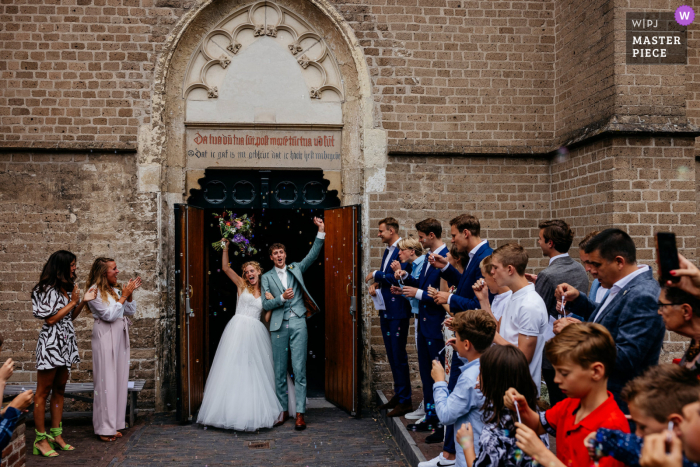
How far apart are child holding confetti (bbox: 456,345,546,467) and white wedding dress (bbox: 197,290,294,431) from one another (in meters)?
4.45

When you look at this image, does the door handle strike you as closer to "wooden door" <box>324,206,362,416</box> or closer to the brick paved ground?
the brick paved ground

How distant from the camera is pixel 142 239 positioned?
805cm

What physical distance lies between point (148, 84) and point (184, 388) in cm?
428

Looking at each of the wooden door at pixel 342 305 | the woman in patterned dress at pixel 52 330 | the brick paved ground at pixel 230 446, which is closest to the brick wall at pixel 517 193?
the wooden door at pixel 342 305

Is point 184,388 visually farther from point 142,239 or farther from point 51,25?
point 51,25

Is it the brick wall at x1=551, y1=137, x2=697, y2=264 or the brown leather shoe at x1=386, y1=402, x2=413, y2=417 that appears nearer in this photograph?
the brown leather shoe at x1=386, y1=402, x2=413, y2=417

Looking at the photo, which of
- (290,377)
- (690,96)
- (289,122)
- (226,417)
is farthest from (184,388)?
(690,96)

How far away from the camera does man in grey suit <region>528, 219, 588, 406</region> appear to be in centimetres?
490

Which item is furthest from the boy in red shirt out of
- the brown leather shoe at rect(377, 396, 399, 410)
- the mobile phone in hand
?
the brown leather shoe at rect(377, 396, 399, 410)

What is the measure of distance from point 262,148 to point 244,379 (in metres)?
3.46

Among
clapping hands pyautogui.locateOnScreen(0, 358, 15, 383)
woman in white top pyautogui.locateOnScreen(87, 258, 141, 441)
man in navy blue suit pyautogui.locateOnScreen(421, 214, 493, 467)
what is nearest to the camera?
clapping hands pyautogui.locateOnScreen(0, 358, 15, 383)

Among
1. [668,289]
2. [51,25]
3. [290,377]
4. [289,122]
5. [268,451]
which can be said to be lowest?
[268,451]

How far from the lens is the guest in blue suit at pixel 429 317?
6.10 meters

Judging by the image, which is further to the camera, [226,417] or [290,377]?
[290,377]
